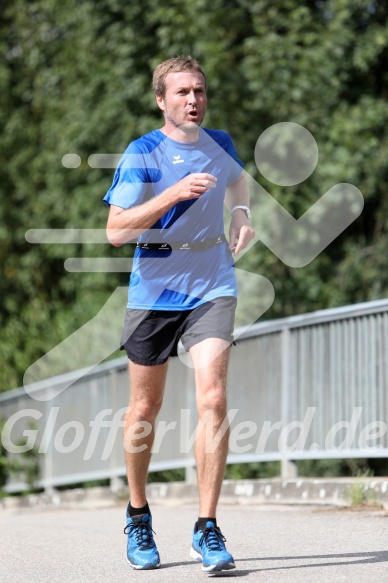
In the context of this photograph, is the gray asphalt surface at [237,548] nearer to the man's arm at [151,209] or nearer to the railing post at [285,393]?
the railing post at [285,393]

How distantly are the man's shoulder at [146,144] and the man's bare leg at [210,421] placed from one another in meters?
0.84

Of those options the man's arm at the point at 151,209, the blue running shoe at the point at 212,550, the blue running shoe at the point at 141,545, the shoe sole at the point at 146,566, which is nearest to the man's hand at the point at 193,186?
the man's arm at the point at 151,209

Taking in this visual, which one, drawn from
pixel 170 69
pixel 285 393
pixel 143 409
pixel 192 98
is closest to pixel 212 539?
pixel 143 409

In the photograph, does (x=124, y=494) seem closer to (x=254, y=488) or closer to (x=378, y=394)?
(x=254, y=488)

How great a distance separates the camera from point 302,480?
29.0 feet

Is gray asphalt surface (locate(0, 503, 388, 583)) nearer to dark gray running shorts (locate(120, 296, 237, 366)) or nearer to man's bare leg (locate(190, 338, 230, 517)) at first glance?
man's bare leg (locate(190, 338, 230, 517))

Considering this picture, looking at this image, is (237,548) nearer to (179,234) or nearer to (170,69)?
(179,234)

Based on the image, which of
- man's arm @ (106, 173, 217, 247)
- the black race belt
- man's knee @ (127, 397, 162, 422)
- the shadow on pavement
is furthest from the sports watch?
the shadow on pavement

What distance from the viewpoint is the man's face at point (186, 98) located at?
5465mm

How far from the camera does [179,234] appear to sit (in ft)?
18.1

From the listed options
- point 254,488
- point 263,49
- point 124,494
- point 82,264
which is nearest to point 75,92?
point 82,264

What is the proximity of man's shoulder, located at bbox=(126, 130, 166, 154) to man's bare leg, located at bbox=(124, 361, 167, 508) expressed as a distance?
91 cm


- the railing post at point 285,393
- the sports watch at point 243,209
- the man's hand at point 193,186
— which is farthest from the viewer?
the railing post at point 285,393

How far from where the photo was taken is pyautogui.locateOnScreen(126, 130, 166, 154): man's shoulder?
5.49m
